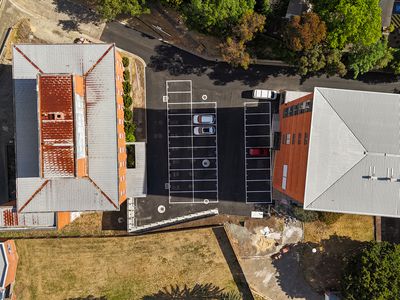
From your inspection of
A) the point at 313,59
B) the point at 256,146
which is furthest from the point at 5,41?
the point at 313,59

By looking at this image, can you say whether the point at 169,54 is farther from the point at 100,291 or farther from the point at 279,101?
the point at 100,291

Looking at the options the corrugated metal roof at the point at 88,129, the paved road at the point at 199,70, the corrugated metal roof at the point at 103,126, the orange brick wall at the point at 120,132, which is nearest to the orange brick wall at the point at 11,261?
the corrugated metal roof at the point at 88,129

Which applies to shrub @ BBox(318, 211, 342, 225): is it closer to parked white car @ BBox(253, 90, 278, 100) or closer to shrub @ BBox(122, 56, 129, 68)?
parked white car @ BBox(253, 90, 278, 100)

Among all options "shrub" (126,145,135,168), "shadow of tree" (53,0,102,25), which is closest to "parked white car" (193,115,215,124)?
"shrub" (126,145,135,168)

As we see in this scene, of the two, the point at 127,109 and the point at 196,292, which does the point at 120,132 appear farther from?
the point at 196,292

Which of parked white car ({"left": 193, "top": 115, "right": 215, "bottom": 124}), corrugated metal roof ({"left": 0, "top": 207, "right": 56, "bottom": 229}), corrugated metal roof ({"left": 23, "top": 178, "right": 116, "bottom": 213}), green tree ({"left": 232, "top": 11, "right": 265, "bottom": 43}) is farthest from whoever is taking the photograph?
parked white car ({"left": 193, "top": 115, "right": 215, "bottom": 124})

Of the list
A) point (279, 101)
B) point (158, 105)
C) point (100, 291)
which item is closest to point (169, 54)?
point (158, 105)
